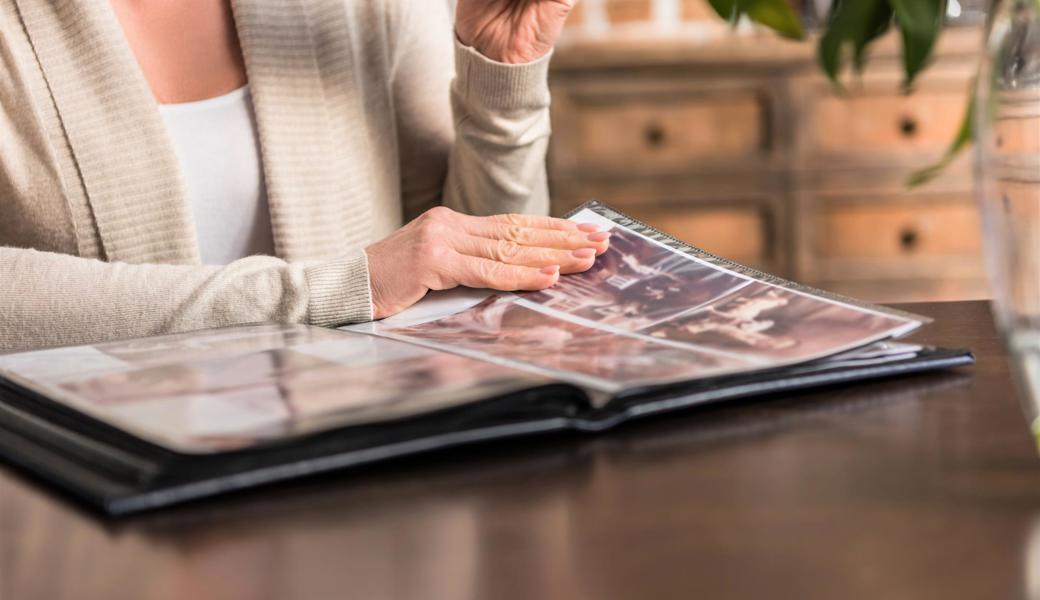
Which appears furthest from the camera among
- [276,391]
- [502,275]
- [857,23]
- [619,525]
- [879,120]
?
[879,120]

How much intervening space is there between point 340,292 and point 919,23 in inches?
15.4

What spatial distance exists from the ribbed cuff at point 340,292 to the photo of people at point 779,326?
230 mm

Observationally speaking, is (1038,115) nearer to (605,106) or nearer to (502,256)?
(502,256)

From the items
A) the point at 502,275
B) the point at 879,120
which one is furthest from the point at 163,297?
the point at 879,120

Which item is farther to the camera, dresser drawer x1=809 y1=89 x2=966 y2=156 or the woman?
dresser drawer x1=809 y1=89 x2=966 y2=156

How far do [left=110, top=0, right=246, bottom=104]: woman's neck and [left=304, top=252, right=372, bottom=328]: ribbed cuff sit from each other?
1.47 feet

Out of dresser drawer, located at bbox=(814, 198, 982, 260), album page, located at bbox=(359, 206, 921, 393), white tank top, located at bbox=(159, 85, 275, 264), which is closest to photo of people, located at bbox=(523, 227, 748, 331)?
album page, located at bbox=(359, 206, 921, 393)

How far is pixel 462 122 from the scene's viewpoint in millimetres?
1116

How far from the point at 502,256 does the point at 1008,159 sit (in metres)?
0.36

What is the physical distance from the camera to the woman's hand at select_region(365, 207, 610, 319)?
2.27 feet

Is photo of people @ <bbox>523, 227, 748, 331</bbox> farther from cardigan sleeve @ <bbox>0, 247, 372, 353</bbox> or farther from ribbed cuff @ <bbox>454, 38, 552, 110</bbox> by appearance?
ribbed cuff @ <bbox>454, 38, 552, 110</bbox>

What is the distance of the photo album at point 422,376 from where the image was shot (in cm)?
39

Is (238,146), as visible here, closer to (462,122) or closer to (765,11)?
(462,122)

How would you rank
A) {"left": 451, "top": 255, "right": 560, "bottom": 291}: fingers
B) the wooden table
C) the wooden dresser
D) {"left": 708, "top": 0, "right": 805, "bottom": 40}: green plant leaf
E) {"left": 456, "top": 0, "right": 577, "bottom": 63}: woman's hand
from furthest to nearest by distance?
the wooden dresser, {"left": 456, "top": 0, "right": 577, "bottom": 63}: woman's hand, {"left": 451, "top": 255, "right": 560, "bottom": 291}: fingers, {"left": 708, "top": 0, "right": 805, "bottom": 40}: green plant leaf, the wooden table
